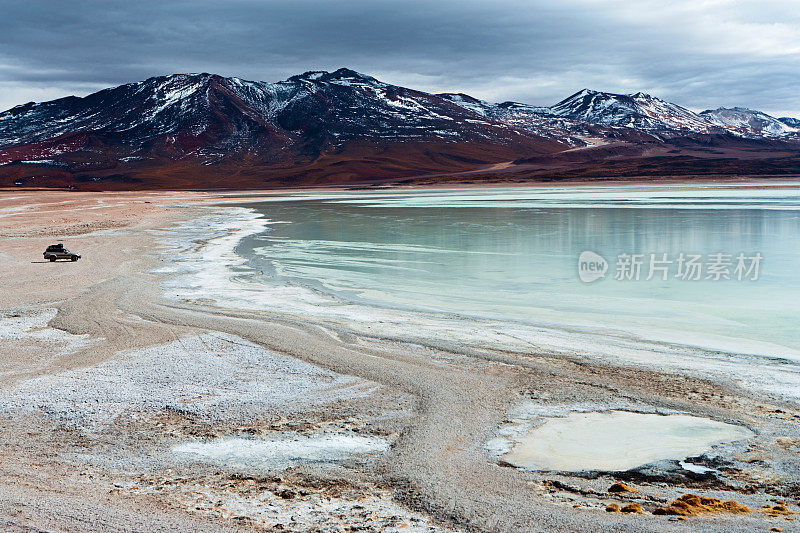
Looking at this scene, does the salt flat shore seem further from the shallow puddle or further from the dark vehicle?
the dark vehicle

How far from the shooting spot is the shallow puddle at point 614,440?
6516 millimetres

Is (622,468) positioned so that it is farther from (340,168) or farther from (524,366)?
(340,168)

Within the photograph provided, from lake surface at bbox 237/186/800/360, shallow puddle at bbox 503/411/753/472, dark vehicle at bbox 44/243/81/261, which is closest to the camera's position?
shallow puddle at bbox 503/411/753/472

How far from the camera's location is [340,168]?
448 feet

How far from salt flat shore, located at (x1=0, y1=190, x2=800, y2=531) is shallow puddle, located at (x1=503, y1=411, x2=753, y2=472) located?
0.17 metres

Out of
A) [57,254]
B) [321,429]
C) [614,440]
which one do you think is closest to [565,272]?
[614,440]

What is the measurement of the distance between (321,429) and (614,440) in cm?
300

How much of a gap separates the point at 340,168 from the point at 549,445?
132078 mm

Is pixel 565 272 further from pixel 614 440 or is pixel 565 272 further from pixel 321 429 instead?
pixel 321 429

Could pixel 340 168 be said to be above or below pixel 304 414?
above

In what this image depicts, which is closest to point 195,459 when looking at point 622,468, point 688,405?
point 622,468

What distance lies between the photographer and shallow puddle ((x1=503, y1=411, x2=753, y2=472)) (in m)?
6.52

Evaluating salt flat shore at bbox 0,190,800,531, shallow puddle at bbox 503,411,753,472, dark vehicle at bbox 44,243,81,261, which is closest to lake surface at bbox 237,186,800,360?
salt flat shore at bbox 0,190,800,531

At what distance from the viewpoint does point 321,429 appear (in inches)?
287
